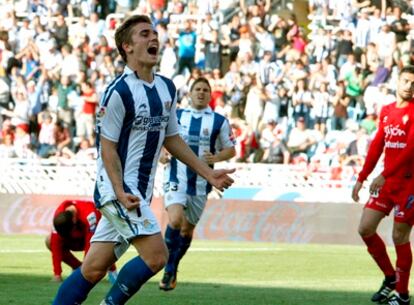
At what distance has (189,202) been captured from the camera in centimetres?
1553

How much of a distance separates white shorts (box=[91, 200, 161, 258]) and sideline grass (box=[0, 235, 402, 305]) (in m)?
3.17

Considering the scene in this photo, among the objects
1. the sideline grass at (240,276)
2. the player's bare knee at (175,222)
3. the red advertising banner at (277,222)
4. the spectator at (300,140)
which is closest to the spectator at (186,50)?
the spectator at (300,140)

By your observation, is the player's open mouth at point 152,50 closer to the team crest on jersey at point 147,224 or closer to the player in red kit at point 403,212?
the team crest on jersey at point 147,224

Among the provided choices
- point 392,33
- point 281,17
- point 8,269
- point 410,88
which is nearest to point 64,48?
point 281,17

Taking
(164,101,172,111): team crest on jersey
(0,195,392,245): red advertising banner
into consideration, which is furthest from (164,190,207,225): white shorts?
(0,195,392,245): red advertising banner

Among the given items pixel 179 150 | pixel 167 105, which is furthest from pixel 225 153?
pixel 167 105

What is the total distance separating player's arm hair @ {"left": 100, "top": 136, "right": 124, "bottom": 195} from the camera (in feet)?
31.1

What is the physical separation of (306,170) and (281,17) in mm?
7520

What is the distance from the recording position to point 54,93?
3036 centimetres

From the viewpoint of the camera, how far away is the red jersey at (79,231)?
14.0 meters

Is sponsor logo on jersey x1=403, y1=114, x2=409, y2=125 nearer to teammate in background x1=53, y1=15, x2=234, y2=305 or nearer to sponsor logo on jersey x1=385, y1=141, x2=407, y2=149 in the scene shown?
sponsor logo on jersey x1=385, y1=141, x2=407, y2=149

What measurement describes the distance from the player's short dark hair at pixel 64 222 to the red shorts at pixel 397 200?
122 inches

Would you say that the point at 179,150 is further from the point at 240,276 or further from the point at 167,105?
the point at 240,276

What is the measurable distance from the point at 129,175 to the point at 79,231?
15.5 feet
